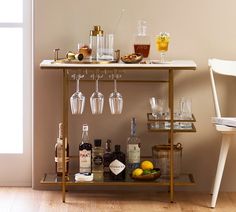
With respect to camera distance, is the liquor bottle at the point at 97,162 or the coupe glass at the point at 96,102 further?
the liquor bottle at the point at 97,162

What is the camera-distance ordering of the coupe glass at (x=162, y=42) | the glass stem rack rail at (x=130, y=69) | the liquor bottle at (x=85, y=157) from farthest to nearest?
1. the liquor bottle at (x=85, y=157)
2. the coupe glass at (x=162, y=42)
3. the glass stem rack rail at (x=130, y=69)

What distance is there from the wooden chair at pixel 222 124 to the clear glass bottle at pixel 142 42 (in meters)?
0.39

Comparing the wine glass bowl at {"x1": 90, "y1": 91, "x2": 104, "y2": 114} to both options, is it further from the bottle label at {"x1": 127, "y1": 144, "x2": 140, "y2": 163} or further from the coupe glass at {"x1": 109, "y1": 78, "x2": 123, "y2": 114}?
the bottle label at {"x1": 127, "y1": 144, "x2": 140, "y2": 163}

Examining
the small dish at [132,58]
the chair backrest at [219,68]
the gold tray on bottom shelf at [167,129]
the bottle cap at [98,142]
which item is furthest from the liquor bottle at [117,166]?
the chair backrest at [219,68]

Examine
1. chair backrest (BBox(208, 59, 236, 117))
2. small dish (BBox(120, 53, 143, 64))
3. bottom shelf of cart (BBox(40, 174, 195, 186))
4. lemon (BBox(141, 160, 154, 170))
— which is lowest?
bottom shelf of cart (BBox(40, 174, 195, 186))

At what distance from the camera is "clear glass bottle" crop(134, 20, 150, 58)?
433 cm

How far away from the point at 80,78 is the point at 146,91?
0.42 meters

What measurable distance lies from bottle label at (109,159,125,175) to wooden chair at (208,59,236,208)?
1.83 feet

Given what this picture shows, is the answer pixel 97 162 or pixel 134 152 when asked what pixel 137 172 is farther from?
pixel 97 162

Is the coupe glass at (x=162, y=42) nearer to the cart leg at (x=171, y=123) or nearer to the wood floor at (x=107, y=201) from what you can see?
the cart leg at (x=171, y=123)

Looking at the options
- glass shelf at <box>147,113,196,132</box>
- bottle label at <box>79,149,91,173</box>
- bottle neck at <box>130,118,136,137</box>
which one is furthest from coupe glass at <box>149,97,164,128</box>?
bottle label at <box>79,149,91,173</box>

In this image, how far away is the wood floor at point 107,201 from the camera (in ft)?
14.0

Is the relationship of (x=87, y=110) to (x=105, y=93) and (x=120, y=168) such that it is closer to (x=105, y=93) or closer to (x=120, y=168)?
(x=105, y=93)

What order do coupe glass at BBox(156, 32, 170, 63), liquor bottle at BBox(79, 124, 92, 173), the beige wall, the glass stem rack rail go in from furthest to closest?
the beige wall, liquor bottle at BBox(79, 124, 92, 173), coupe glass at BBox(156, 32, 170, 63), the glass stem rack rail
